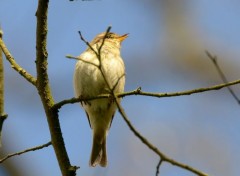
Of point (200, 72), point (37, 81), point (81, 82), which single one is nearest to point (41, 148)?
point (37, 81)

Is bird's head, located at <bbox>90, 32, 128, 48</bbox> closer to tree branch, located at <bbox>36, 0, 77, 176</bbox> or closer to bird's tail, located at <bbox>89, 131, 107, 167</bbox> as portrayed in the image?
bird's tail, located at <bbox>89, 131, 107, 167</bbox>

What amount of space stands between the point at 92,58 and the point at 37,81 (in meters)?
1.26

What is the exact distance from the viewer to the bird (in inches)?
181

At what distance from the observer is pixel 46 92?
11.2 ft

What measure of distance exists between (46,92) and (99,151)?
176 centimetres

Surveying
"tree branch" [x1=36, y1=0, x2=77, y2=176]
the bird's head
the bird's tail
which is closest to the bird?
the bird's tail

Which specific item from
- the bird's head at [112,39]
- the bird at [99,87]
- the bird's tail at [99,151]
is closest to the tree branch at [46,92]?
the bird at [99,87]

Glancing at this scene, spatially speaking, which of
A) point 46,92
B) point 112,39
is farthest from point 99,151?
point 46,92

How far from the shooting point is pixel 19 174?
520 cm

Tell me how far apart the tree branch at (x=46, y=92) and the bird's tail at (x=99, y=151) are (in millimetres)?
1514

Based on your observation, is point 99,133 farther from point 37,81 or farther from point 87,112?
point 37,81

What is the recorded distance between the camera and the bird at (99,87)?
4590 millimetres

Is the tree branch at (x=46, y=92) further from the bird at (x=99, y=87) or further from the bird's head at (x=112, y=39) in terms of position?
the bird's head at (x=112, y=39)

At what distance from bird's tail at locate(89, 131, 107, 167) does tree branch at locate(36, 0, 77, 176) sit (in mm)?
1514
